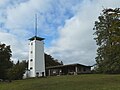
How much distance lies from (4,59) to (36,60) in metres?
10.5

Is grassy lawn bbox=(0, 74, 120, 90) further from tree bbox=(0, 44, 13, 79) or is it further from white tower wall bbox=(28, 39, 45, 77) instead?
white tower wall bbox=(28, 39, 45, 77)

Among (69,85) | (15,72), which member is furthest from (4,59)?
(69,85)

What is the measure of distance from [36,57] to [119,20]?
3763 cm

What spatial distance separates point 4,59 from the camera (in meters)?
62.9

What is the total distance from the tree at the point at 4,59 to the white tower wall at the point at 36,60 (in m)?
8.07

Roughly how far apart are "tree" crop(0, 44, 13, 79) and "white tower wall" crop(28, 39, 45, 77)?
318 inches

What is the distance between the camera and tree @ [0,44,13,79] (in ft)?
196

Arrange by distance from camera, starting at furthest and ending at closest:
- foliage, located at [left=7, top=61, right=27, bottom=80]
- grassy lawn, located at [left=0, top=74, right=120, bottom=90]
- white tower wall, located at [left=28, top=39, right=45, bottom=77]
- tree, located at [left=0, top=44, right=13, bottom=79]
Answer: white tower wall, located at [left=28, top=39, right=45, bottom=77], tree, located at [left=0, top=44, right=13, bottom=79], foliage, located at [left=7, top=61, right=27, bottom=80], grassy lawn, located at [left=0, top=74, right=120, bottom=90]

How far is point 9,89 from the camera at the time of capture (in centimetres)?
3194

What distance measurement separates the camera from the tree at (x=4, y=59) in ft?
196

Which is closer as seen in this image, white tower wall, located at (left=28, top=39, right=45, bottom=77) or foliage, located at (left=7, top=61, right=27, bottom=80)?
foliage, located at (left=7, top=61, right=27, bottom=80)

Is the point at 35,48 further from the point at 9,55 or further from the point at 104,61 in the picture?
the point at 104,61

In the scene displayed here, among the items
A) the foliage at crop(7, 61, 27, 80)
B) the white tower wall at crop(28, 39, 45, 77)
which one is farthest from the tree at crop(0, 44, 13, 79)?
the white tower wall at crop(28, 39, 45, 77)

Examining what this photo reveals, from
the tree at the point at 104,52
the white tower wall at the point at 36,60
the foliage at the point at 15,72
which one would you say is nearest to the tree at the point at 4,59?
the foliage at the point at 15,72
